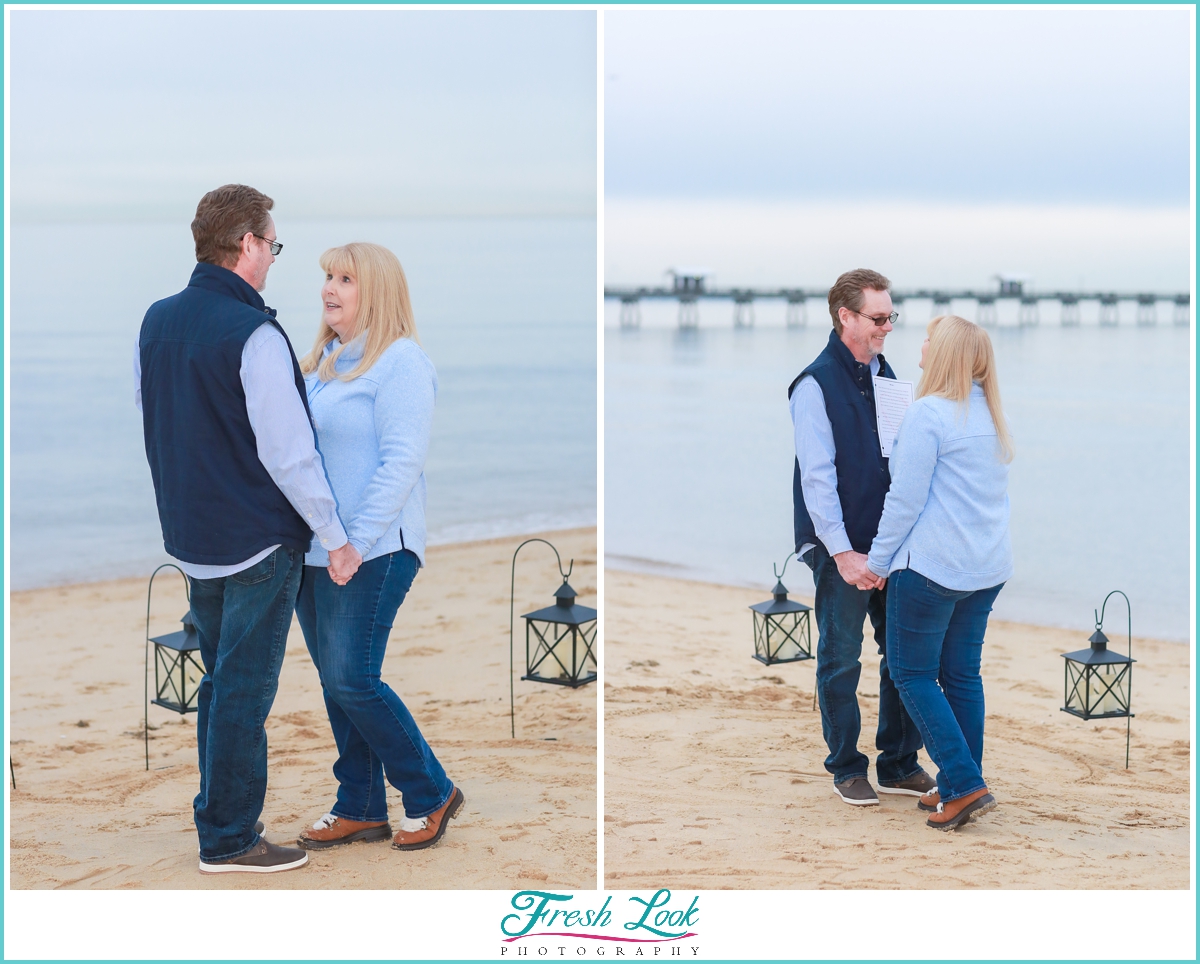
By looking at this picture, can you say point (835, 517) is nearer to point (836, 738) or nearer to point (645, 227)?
point (836, 738)

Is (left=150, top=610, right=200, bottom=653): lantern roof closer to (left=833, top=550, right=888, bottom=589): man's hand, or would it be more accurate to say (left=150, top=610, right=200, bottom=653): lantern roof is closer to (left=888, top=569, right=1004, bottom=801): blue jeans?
(left=833, top=550, right=888, bottom=589): man's hand

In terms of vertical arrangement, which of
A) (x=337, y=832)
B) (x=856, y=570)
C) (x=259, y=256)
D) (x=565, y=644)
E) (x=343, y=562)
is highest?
(x=259, y=256)

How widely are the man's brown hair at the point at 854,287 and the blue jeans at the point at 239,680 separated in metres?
1.50

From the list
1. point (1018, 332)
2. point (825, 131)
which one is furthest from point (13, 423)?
point (1018, 332)

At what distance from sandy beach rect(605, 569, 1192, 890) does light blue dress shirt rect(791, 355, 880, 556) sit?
0.74 meters

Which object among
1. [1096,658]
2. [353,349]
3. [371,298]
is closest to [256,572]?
[353,349]

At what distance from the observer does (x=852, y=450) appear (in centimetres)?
A: 305

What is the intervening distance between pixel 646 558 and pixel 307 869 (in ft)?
19.0

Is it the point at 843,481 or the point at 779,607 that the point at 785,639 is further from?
the point at 843,481

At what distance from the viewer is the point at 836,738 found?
10.6 feet

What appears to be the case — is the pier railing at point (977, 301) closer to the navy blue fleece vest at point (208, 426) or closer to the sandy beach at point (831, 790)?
the sandy beach at point (831, 790)

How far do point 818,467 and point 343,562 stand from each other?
47.8 inches

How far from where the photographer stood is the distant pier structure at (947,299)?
24234mm

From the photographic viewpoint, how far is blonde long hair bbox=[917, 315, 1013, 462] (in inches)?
112
